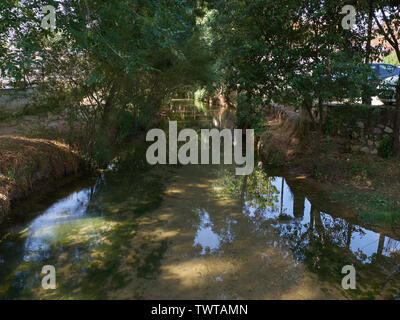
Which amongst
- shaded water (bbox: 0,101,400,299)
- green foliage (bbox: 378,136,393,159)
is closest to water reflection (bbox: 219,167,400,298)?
shaded water (bbox: 0,101,400,299)

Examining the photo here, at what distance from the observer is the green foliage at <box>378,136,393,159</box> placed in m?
8.08

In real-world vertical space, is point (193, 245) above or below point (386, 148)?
below

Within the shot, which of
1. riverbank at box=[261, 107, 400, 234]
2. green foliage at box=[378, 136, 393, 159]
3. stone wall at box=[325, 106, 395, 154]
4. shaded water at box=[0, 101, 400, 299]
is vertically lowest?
shaded water at box=[0, 101, 400, 299]

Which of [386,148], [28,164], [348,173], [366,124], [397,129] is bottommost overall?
[348,173]

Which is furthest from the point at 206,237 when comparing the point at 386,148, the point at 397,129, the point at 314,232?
the point at 397,129

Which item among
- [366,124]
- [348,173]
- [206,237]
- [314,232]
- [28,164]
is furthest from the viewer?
[366,124]

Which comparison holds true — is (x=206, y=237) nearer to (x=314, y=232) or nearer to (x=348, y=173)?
(x=314, y=232)

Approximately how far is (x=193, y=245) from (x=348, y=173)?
4591 millimetres

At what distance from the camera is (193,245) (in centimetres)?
535

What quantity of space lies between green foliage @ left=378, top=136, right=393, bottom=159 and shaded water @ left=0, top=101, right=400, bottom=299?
6.88ft

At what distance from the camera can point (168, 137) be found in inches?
631

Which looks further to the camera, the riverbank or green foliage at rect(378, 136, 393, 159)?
green foliage at rect(378, 136, 393, 159)

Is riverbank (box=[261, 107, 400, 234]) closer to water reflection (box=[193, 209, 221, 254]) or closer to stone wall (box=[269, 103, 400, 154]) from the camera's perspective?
stone wall (box=[269, 103, 400, 154])
